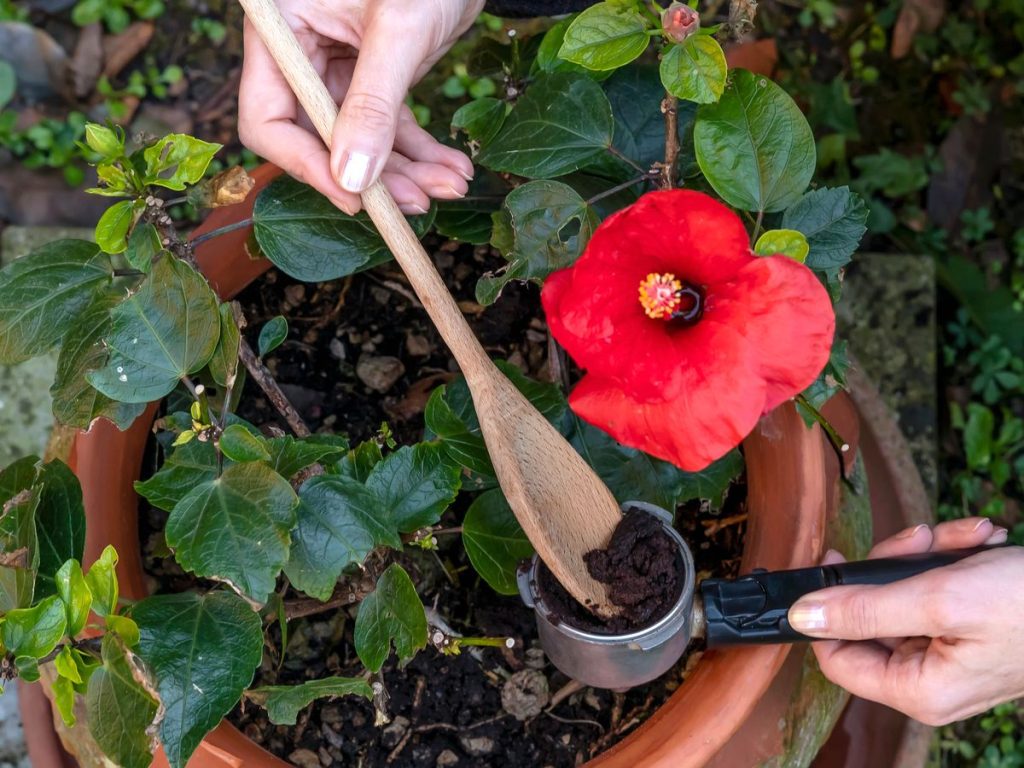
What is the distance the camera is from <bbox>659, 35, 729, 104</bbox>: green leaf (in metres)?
0.70

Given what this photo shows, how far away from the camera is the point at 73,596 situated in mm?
675

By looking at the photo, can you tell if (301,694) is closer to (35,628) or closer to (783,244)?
(35,628)

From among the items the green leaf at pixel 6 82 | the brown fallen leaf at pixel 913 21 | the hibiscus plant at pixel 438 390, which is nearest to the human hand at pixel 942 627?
the hibiscus plant at pixel 438 390

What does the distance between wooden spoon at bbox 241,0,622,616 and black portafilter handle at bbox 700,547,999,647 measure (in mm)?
109

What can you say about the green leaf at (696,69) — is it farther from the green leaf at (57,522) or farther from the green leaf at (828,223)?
the green leaf at (57,522)

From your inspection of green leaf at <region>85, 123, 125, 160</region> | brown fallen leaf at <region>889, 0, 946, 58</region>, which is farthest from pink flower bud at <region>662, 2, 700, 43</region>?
brown fallen leaf at <region>889, 0, 946, 58</region>

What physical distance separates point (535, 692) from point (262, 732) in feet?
0.94

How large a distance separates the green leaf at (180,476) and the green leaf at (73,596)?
100 mm

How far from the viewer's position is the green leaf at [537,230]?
796mm

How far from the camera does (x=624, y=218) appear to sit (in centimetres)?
68

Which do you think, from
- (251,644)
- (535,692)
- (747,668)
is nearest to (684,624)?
(747,668)

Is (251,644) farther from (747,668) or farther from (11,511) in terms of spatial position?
(747,668)

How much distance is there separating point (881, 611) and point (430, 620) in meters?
0.41

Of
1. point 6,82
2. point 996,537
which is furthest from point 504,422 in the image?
point 6,82
